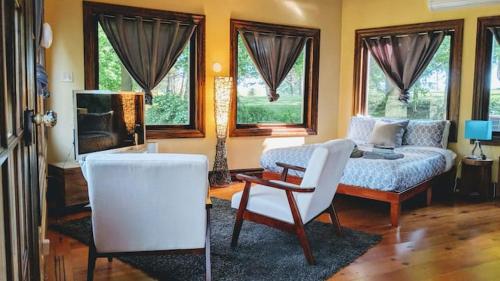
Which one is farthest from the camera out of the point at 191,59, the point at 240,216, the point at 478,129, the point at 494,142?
the point at 191,59

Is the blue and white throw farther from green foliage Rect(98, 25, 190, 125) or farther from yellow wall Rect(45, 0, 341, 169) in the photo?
green foliage Rect(98, 25, 190, 125)

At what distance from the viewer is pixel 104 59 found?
5.16m

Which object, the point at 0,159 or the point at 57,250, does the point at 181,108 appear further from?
the point at 0,159

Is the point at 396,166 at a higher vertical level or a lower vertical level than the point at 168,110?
lower

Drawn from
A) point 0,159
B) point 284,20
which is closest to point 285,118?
point 284,20

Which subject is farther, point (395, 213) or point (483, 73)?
point (483, 73)

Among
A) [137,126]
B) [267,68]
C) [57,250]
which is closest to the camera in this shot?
[57,250]

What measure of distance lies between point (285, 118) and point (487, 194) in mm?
2829

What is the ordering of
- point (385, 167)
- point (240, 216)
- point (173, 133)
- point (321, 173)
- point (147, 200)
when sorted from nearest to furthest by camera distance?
1. point (147, 200)
2. point (321, 173)
3. point (240, 216)
4. point (385, 167)
5. point (173, 133)

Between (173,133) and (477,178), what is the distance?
3.74 meters

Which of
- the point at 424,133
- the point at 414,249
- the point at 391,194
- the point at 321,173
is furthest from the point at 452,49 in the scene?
the point at 321,173

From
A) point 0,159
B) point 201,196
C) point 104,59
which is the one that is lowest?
point 201,196

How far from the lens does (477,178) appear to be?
5.29 m

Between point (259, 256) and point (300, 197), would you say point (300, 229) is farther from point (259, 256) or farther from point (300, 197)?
point (259, 256)
